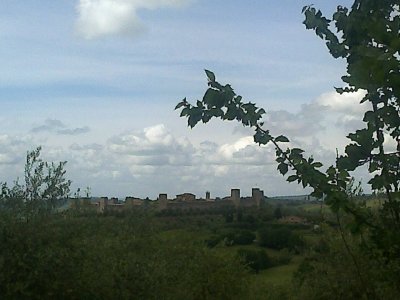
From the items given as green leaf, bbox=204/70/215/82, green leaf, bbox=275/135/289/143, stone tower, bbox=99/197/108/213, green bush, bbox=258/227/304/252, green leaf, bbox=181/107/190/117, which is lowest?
green bush, bbox=258/227/304/252

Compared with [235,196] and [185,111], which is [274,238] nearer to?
[235,196]

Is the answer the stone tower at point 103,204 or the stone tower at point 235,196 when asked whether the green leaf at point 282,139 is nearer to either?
the stone tower at point 103,204

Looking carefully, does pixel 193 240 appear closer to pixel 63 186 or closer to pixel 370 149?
pixel 63 186

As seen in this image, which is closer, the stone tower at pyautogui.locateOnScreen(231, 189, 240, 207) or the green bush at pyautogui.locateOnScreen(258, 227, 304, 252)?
the green bush at pyautogui.locateOnScreen(258, 227, 304, 252)

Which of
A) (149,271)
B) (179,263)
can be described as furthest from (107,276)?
(179,263)

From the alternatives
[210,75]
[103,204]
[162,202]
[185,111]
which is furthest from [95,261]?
[162,202]

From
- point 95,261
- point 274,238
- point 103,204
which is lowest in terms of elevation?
point 274,238

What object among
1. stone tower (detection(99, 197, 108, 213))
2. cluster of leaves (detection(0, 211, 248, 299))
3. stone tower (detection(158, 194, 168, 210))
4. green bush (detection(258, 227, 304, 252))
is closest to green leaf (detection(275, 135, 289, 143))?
cluster of leaves (detection(0, 211, 248, 299))

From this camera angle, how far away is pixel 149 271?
52.3ft

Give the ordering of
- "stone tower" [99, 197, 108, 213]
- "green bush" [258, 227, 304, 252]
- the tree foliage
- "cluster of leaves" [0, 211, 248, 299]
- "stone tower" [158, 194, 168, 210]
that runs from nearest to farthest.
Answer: the tree foliage < "cluster of leaves" [0, 211, 248, 299] < "stone tower" [99, 197, 108, 213] < "stone tower" [158, 194, 168, 210] < "green bush" [258, 227, 304, 252]

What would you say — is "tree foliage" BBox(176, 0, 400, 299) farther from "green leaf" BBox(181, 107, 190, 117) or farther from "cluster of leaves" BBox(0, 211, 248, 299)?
"cluster of leaves" BBox(0, 211, 248, 299)

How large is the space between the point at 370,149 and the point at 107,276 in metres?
12.6

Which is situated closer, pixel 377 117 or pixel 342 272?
pixel 377 117

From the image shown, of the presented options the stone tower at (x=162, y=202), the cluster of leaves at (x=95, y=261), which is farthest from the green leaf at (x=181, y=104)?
the stone tower at (x=162, y=202)
